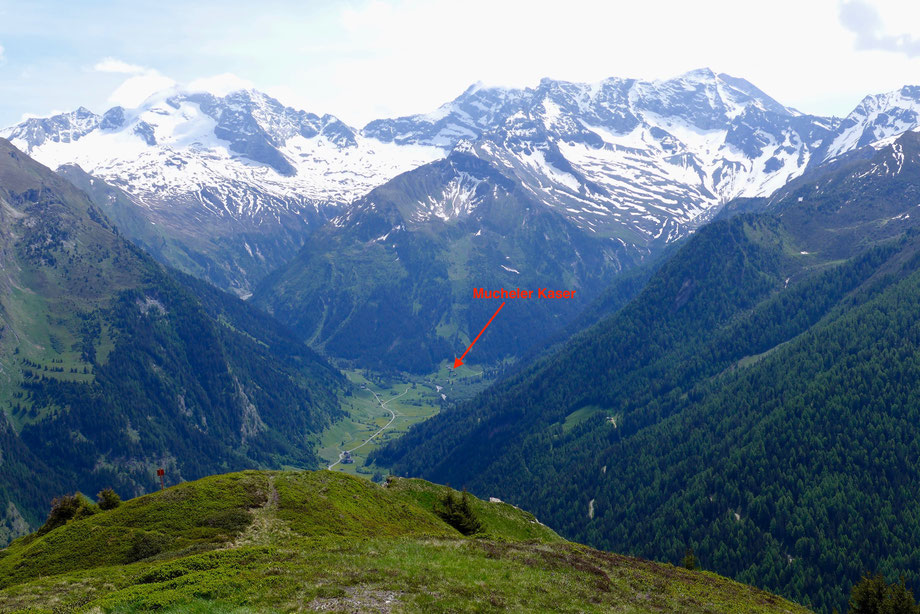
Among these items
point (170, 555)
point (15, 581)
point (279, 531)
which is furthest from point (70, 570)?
point (279, 531)

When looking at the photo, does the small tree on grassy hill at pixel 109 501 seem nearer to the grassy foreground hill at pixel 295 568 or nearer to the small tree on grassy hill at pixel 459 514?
the grassy foreground hill at pixel 295 568

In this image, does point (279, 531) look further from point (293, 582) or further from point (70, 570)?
point (293, 582)

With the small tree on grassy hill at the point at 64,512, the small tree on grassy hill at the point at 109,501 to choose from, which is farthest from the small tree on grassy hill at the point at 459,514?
the small tree on grassy hill at the point at 64,512

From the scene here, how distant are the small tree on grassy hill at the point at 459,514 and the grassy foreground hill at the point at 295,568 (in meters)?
14.5

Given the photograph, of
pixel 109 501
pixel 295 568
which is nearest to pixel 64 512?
pixel 109 501

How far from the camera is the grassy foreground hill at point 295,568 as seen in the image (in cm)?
5391

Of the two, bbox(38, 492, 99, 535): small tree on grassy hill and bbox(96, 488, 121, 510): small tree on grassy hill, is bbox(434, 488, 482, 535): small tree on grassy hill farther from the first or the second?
bbox(38, 492, 99, 535): small tree on grassy hill

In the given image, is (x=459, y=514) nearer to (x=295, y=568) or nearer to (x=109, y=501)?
(x=109, y=501)

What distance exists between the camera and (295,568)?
198 feet

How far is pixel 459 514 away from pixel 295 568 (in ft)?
202

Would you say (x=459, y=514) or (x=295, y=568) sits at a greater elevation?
(x=295, y=568)

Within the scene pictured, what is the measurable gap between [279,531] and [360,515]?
20421 millimetres

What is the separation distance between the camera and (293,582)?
184 feet

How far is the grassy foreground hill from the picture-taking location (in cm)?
5391
